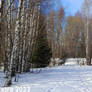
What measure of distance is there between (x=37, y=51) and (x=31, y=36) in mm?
5015

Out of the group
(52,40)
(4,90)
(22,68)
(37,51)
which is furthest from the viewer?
(52,40)

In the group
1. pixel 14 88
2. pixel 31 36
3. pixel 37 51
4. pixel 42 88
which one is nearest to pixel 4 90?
pixel 14 88

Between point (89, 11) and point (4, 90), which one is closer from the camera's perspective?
point (4, 90)

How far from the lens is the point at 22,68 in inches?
351

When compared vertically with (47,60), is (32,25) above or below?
above

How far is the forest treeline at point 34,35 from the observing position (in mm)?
6022

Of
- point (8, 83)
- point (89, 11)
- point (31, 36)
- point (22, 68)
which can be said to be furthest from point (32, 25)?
point (89, 11)

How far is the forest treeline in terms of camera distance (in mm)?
6022

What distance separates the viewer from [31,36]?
Answer: 9.26 m

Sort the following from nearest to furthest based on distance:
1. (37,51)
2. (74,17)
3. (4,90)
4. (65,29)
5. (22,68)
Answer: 1. (4,90)
2. (22,68)
3. (37,51)
4. (65,29)
5. (74,17)

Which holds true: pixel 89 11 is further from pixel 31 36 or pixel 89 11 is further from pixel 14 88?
pixel 14 88

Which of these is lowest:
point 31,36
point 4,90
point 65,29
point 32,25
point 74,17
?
point 4,90

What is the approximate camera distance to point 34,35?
9.87m

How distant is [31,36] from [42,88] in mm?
5200
